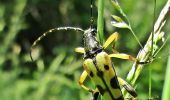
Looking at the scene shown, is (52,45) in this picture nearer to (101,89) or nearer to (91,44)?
(91,44)

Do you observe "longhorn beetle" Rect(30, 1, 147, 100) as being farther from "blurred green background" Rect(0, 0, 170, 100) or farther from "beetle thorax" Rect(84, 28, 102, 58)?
"blurred green background" Rect(0, 0, 170, 100)

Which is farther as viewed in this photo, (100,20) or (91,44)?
(91,44)

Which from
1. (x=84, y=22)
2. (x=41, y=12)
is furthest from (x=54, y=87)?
(x=41, y=12)

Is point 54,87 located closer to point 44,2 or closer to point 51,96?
point 51,96

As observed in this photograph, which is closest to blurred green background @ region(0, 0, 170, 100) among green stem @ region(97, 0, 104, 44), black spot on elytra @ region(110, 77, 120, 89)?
black spot on elytra @ region(110, 77, 120, 89)

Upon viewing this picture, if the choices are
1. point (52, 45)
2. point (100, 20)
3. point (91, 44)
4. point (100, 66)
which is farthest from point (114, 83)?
point (52, 45)

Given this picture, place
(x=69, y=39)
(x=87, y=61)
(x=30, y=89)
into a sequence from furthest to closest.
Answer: (x=69, y=39) < (x=30, y=89) < (x=87, y=61)

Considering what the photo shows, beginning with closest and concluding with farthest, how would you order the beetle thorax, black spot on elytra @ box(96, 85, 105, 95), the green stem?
the green stem < black spot on elytra @ box(96, 85, 105, 95) < the beetle thorax

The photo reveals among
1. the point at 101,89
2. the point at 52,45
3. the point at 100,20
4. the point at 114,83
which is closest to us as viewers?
the point at 100,20

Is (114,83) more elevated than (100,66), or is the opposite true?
(100,66)
